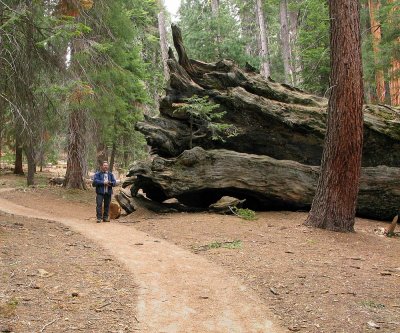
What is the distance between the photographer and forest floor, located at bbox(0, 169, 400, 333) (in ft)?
16.5

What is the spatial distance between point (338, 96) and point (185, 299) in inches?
276

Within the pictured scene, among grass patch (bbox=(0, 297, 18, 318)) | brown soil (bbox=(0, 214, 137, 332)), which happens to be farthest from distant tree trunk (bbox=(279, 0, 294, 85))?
grass patch (bbox=(0, 297, 18, 318))

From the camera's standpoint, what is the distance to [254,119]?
49.5 feet

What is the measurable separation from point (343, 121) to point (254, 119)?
17.0 feet

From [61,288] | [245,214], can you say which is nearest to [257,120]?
[245,214]

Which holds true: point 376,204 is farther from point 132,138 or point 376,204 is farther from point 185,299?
point 132,138

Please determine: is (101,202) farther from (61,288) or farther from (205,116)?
(61,288)

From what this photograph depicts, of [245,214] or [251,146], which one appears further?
[251,146]

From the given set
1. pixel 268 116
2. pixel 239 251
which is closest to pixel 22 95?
pixel 239 251

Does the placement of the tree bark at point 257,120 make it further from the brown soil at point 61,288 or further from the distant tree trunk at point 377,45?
the brown soil at point 61,288

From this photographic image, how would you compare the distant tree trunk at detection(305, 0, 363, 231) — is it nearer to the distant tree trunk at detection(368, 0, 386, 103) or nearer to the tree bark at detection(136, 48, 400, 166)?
the tree bark at detection(136, 48, 400, 166)

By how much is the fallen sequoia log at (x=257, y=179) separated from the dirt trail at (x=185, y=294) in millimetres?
4264

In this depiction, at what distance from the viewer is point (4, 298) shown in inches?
202

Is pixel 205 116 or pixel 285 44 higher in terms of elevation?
pixel 285 44
